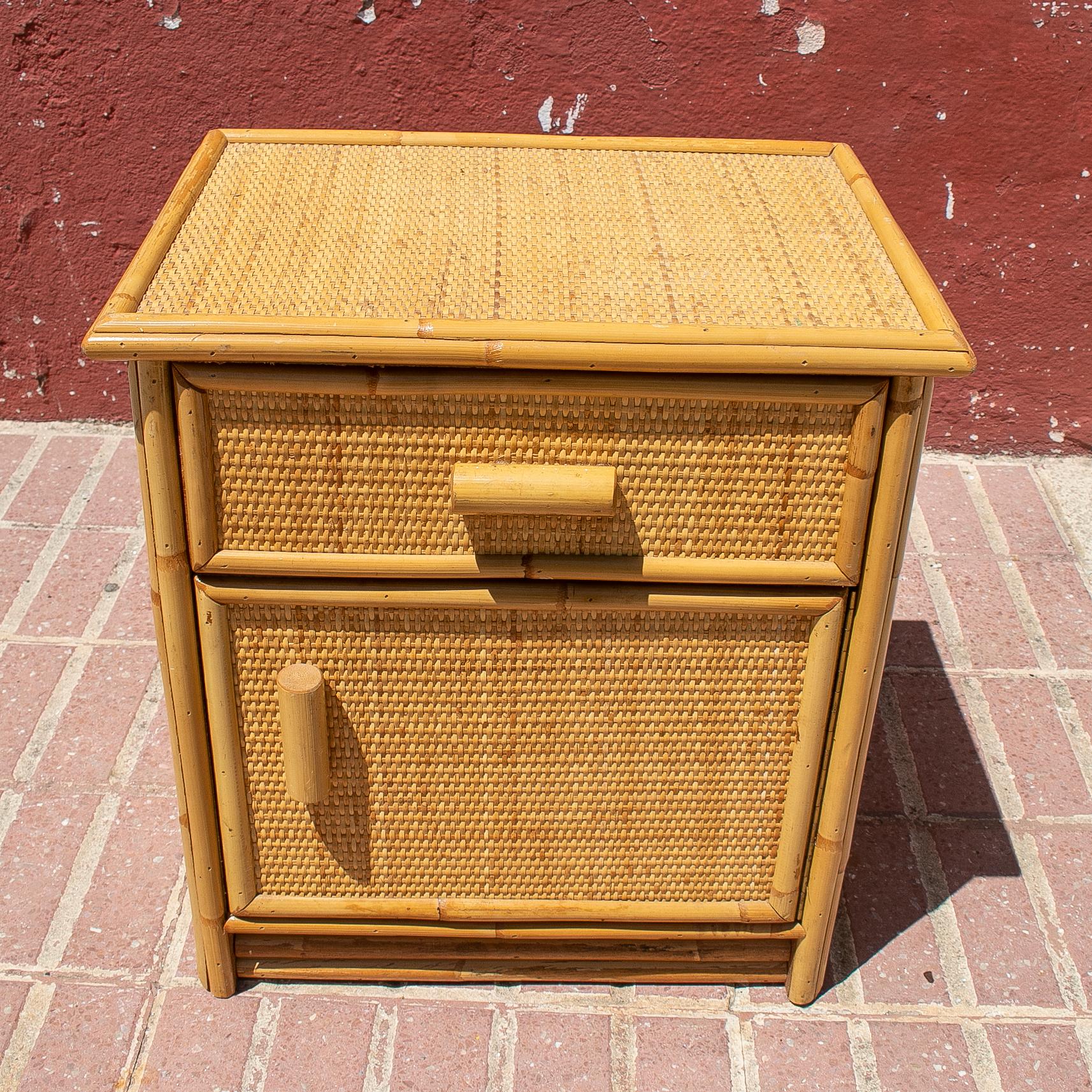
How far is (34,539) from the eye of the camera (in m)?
2.85

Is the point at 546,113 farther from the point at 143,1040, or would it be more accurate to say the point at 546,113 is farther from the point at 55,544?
the point at 143,1040

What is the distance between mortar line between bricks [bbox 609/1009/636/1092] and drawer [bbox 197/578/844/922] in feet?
0.60

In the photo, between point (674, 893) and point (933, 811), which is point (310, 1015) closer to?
point (674, 893)

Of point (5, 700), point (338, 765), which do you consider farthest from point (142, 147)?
point (338, 765)

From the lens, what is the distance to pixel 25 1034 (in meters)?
1.87

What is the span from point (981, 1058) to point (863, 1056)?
175 millimetres

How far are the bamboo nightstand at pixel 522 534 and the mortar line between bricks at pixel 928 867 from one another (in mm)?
239

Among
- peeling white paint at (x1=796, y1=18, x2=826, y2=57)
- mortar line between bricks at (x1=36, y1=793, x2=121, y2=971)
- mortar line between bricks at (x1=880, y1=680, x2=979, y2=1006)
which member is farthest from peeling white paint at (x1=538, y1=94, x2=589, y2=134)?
mortar line between bricks at (x1=36, y1=793, x2=121, y2=971)

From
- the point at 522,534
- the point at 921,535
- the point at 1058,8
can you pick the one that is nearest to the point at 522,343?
the point at 522,534

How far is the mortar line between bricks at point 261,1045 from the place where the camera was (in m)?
1.83

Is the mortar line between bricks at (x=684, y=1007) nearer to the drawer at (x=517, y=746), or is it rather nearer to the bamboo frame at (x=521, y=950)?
the bamboo frame at (x=521, y=950)

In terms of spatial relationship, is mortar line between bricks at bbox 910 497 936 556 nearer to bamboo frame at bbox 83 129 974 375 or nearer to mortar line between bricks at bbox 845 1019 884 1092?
mortar line between bricks at bbox 845 1019 884 1092

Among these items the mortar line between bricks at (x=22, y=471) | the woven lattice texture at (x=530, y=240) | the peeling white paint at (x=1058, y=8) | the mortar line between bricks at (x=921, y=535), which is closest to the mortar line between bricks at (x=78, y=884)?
the mortar line between bricks at (x=22, y=471)

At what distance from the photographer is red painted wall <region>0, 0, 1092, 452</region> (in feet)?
8.86
